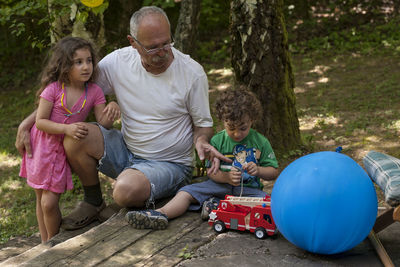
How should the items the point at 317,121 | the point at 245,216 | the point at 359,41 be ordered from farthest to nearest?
1. the point at 359,41
2. the point at 317,121
3. the point at 245,216

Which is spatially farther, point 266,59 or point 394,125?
point 394,125

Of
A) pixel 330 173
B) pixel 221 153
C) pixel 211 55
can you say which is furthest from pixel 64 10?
pixel 211 55

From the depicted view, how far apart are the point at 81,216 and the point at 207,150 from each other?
51.3 inches

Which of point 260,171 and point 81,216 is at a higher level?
point 260,171

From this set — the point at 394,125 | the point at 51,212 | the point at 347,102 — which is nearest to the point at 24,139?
the point at 51,212

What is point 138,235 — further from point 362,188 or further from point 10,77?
point 10,77

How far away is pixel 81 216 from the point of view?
4.10 m

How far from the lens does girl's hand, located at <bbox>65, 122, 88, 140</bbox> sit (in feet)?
12.0

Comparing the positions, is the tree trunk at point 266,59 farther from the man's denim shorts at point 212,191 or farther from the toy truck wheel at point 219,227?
the toy truck wheel at point 219,227

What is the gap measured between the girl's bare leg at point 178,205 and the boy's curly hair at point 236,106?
679mm

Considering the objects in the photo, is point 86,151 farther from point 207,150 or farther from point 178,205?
point 207,150

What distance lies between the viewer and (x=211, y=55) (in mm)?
11266

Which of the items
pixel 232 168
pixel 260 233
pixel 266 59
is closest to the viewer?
pixel 260 233

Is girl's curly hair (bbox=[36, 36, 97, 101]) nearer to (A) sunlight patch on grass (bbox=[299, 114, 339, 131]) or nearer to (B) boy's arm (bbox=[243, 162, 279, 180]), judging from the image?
(B) boy's arm (bbox=[243, 162, 279, 180])
